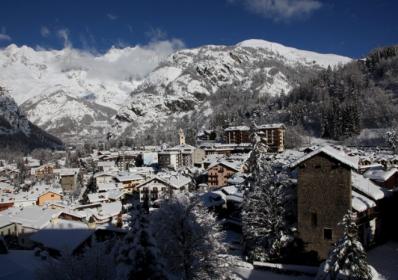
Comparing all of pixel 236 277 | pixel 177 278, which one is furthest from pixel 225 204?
pixel 177 278

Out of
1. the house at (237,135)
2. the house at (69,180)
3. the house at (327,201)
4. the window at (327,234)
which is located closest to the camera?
the house at (327,201)

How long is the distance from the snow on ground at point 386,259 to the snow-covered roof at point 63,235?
2707 centimetres

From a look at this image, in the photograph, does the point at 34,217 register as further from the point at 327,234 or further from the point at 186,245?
the point at 327,234

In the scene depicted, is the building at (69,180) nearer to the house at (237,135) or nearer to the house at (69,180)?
the house at (69,180)

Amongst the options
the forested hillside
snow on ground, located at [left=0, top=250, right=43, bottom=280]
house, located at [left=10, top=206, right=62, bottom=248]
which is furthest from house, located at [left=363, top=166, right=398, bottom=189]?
the forested hillside

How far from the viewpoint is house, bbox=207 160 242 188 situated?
82562 mm

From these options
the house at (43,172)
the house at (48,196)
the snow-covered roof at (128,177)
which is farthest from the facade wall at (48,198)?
the house at (43,172)

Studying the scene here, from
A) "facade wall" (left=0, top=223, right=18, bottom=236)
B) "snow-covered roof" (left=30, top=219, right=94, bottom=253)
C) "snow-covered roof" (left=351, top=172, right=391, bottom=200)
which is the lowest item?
"facade wall" (left=0, top=223, right=18, bottom=236)

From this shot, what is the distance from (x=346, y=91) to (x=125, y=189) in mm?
129607

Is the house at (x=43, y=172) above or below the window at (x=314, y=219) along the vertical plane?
below

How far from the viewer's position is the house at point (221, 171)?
8256 cm

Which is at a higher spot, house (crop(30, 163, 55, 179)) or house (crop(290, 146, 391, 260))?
house (crop(290, 146, 391, 260))

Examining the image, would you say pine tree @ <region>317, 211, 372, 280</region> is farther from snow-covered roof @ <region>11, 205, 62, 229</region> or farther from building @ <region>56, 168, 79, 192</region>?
building @ <region>56, 168, 79, 192</region>

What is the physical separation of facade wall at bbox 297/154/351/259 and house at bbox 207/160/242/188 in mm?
49531
